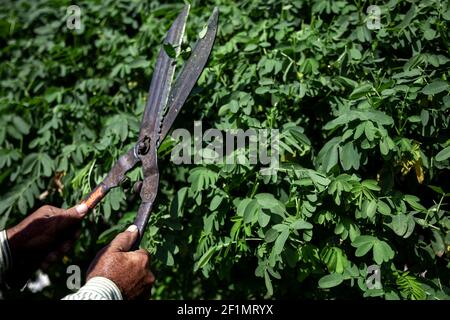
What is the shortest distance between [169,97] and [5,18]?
1938 millimetres

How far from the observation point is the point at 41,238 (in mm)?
1984

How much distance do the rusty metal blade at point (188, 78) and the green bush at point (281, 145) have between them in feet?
1.08

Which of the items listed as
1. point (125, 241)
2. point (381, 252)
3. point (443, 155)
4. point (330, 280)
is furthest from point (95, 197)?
point (443, 155)

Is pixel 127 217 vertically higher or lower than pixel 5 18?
lower

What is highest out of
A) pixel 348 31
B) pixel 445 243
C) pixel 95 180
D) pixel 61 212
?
pixel 348 31

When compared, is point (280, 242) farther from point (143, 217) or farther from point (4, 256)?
point (4, 256)

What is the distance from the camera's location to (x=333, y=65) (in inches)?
97.2

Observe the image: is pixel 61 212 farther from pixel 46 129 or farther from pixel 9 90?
pixel 9 90

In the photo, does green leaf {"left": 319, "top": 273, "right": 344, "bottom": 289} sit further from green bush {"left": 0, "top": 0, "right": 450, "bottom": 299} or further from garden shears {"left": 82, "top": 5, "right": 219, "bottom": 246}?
garden shears {"left": 82, "top": 5, "right": 219, "bottom": 246}

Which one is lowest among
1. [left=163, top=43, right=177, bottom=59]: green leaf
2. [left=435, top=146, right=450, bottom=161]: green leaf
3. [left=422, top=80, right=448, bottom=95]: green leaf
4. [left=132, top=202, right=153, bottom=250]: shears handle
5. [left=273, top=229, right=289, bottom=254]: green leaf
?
[left=273, top=229, right=289, bottom=254]: green leaf

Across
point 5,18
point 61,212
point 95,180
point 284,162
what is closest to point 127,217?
point 95,180

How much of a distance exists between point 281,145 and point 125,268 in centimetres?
80

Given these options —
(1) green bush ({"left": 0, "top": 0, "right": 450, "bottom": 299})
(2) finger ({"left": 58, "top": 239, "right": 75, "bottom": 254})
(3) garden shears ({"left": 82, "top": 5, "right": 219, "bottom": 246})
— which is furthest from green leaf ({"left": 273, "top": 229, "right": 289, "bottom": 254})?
(2) finger ({"left": 58, "top": 239, "right": 75, "bottom": 254})

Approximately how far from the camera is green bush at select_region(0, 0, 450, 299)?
6.96ft
